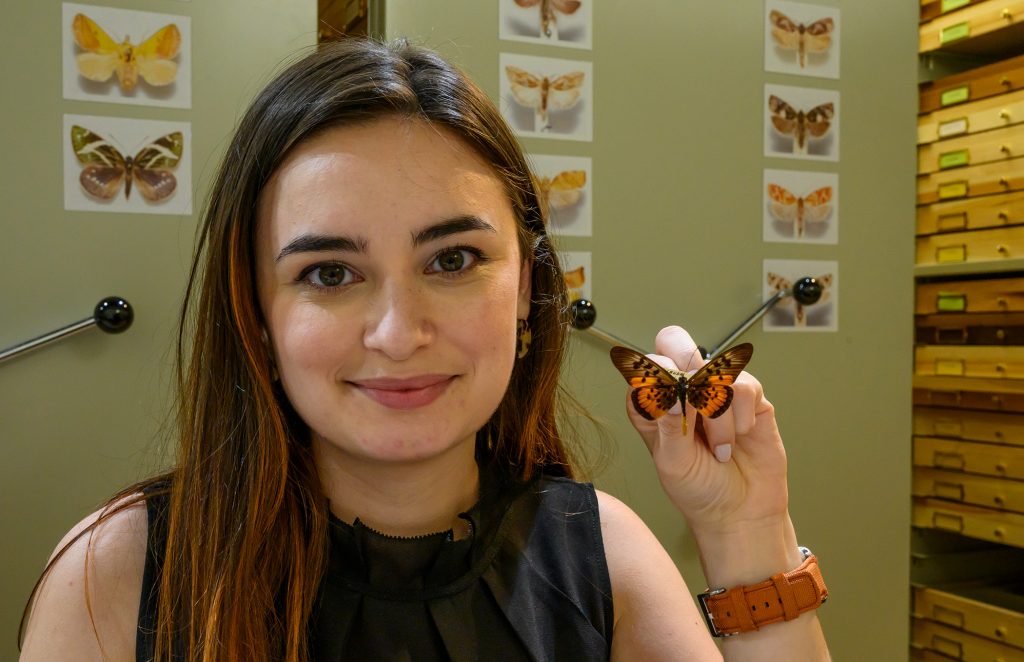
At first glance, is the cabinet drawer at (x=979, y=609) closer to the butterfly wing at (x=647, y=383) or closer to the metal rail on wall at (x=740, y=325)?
the metal rail on wall at (x=740, y=325)

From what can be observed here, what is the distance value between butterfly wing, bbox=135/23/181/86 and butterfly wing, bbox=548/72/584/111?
2.86 ft

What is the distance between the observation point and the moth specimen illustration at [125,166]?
204 centimetres

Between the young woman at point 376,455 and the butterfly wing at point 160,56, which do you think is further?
the butterfly wing at point 160,56

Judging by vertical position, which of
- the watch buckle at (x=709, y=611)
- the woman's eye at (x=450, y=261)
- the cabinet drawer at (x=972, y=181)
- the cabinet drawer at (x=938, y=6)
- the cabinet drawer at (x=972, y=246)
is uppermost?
the cabinet drawer at (x=938, y=6)

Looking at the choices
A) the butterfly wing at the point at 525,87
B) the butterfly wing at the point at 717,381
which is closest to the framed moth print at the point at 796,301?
the butterfly wing at the point at 525,87

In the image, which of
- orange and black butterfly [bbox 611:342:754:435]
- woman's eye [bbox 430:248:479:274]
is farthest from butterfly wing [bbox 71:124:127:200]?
orange and black butterfly [bbox 611:342:754:435]

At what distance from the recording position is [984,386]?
2.72 meters

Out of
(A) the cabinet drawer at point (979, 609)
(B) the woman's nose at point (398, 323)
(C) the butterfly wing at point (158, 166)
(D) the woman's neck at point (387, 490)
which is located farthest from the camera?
(A) the cabinet drawer at point (979, 609)

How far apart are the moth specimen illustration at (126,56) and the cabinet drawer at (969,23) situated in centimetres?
207

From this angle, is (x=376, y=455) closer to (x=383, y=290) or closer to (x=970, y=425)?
(x=383, y=290)

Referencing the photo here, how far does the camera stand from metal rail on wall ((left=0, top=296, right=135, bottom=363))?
1979 mm

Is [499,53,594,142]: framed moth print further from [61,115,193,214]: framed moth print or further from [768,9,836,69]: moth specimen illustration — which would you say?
[61,115,193,214]: framed moth print

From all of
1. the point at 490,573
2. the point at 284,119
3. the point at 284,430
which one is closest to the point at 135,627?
the point at 284,430

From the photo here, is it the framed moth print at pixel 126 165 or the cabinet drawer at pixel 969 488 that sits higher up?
the framed moth print at pixel 126 165
